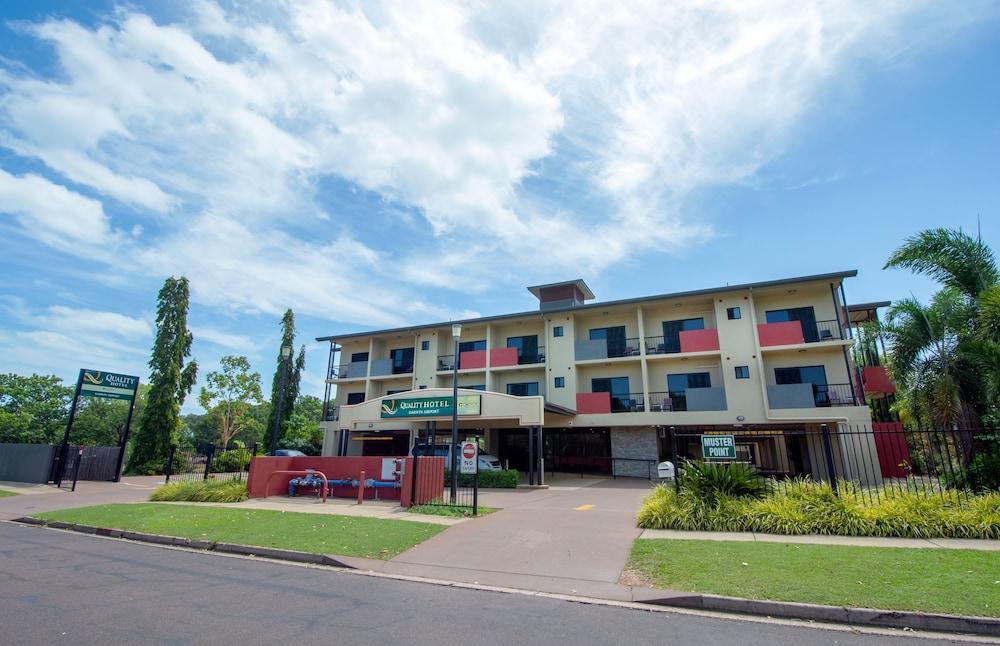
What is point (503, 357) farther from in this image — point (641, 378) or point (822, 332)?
point (822, 332)

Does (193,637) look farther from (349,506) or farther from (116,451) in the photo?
(116,451)

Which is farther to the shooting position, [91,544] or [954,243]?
[954,243]

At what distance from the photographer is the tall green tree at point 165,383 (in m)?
28.9

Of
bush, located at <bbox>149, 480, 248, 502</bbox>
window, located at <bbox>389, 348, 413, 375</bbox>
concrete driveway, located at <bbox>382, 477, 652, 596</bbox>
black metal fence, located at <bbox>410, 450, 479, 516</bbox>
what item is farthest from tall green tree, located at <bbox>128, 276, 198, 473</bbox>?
concrete driveway, located at <bbox>382, 477, 652, 596</bbox>

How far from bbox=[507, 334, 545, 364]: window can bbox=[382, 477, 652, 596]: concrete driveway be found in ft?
51.3

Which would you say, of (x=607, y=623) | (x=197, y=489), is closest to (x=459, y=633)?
(x=607, y=623)

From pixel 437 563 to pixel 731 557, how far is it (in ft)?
15.0

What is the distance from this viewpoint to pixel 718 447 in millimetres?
11320

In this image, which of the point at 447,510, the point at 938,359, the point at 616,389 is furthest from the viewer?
the point at 616,389

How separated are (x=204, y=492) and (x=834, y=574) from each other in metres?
16.5

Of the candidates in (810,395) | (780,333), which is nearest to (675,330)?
(780,333)

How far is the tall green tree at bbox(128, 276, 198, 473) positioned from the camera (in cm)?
2894

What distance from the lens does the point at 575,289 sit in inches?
1176

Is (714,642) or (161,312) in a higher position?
(161,312)
